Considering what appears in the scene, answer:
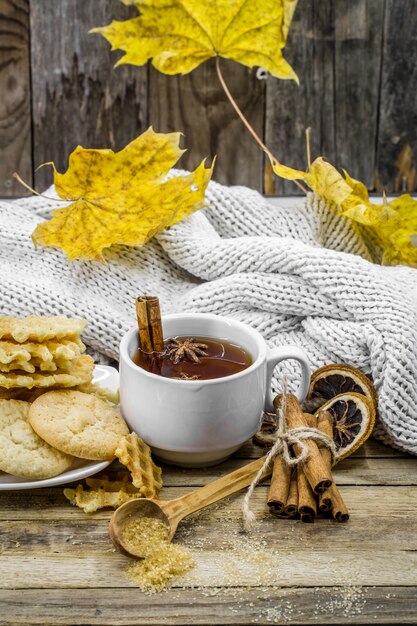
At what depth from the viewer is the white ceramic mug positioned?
0.78 m

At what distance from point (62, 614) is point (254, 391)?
0.99 ft

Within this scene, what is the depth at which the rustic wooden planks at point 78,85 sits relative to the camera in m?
1.33

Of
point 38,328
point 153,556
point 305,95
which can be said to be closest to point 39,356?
point 38,328

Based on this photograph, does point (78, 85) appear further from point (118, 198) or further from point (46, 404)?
point (46, 404)

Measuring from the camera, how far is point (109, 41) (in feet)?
4.20

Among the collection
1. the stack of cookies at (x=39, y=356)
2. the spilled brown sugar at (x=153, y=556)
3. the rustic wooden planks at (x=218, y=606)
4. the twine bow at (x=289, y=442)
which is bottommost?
the rustic wooden planks at (x=218, y=606)

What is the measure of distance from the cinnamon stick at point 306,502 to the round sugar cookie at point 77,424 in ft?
0.65

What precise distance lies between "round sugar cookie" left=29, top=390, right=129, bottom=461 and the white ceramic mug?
0.03 metres

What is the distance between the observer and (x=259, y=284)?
982 mm

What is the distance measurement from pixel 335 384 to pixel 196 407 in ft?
0.71

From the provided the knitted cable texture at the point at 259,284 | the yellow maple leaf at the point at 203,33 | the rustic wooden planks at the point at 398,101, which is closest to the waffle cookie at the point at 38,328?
the knitted cable texture at the point at 259,284

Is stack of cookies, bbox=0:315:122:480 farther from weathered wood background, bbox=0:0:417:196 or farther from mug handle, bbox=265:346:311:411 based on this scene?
weathered wood background, bbox=0:0:417:196

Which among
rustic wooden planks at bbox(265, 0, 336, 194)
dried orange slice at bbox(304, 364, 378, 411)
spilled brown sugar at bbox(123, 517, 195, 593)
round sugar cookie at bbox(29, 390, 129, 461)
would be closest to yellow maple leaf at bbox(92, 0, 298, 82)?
rustic wooden planks at bbox(265, 0, 336, 194)

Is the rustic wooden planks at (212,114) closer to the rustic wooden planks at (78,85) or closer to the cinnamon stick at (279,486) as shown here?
the rustic wooden planks at (78,85)
